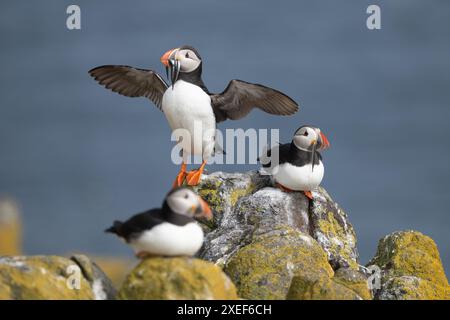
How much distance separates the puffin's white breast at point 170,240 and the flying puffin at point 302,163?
2.58 metres

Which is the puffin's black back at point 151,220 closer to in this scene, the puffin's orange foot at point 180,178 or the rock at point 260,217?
the rock at point 260,217

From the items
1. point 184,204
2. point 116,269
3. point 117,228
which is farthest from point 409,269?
point 116,269

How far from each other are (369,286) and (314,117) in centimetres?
3941

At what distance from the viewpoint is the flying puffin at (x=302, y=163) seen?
982 centimetres

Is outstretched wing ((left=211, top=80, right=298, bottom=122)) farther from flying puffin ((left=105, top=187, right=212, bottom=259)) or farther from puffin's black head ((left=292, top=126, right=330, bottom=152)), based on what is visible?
flying puffin ((left=105, top=187, right=212, bottom=259))

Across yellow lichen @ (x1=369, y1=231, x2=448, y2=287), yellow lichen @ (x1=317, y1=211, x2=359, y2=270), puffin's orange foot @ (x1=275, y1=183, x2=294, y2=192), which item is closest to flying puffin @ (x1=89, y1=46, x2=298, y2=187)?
puffin's orange foot @ (x1=275, y1=183, x2=294, y2=192)

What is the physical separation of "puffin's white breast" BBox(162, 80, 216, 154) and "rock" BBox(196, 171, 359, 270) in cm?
46

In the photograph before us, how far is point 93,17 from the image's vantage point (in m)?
81.1

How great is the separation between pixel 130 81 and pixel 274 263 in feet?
12.0

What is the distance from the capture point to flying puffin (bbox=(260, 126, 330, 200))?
9820 millimetres

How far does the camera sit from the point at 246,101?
35.6 feet

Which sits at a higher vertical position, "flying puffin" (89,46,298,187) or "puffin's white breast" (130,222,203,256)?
"flying puffin" (89,46,298,187)
